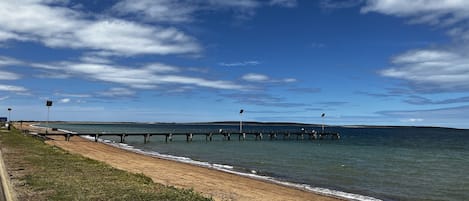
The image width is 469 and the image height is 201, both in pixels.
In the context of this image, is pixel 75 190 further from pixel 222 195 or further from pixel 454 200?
pixel 454 200

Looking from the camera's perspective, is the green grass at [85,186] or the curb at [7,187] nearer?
the curb at [7,187]

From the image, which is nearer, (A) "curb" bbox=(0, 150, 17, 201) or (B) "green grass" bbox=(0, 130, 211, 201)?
(A) "curb" bbox=(0, 150, 17, 201)

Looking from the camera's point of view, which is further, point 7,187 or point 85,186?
point 85,186

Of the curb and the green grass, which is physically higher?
the curb

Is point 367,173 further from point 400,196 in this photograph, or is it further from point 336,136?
point 336,136

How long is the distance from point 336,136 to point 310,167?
70496 mm

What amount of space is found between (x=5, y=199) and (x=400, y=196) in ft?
56.9

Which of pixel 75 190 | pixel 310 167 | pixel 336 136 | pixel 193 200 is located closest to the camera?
pixel 193 200

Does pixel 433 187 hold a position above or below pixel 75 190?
below

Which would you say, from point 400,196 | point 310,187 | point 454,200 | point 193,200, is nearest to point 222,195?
point 193,200

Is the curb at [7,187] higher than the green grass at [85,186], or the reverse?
the curb at [7,187]

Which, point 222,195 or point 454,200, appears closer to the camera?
point 222,195

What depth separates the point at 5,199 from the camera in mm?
9688

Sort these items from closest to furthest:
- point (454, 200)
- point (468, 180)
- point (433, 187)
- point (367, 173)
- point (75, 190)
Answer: point (75, 190) → point (454, 200) → point (433, 187) → point (468, 180) → point (367, 173)
